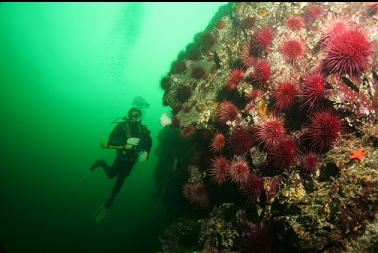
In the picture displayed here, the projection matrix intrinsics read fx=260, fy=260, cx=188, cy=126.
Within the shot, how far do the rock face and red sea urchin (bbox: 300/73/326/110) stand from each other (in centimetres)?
3

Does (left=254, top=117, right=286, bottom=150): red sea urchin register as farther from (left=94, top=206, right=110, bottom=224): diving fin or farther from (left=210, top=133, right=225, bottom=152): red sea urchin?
(left=94, top=206, right=110, bottom=224): diving fin

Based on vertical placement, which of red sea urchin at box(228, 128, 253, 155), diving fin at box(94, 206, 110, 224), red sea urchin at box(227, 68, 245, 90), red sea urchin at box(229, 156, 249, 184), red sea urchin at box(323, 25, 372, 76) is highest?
red sea urchin at box(227, 68, 245, 90)

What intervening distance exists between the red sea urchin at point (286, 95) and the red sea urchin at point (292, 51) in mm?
1673

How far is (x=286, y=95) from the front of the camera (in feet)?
24.0

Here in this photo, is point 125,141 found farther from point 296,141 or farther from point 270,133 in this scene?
point 296,141

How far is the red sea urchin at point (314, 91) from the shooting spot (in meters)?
6.75

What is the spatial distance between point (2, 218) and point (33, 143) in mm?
55608

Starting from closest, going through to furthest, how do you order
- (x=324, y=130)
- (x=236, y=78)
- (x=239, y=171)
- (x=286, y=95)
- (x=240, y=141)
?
1. (x=324, y=130)
2. (x=286, y=95)
3. (x=239, y=171)
4. (x=240, y=141)
5. (x=236, y=78)

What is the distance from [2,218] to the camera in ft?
90.2

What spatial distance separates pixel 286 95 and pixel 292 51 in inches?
87.3

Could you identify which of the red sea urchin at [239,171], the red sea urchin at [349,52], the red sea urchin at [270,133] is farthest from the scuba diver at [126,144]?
the red sea urchin at [349,52]

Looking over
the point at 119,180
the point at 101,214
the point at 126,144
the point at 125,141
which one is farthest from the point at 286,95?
the point at 101,214

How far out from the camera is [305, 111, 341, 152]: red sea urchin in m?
6.24

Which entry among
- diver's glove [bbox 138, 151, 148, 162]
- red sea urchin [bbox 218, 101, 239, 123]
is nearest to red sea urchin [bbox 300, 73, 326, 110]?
red sea urchin [bbox 218, 101, 239, 123]
